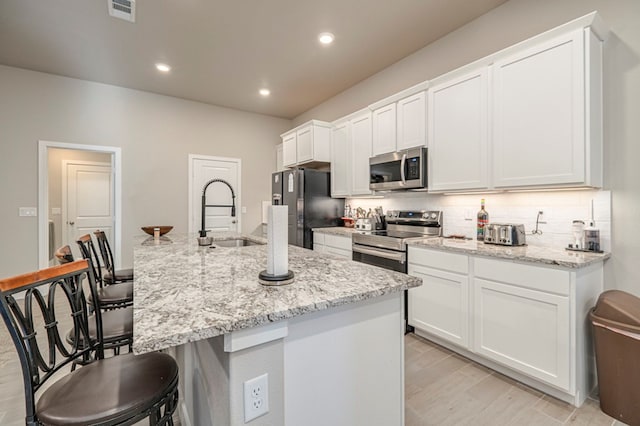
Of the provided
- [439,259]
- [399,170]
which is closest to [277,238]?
[439,259]

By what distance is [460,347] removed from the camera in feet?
7.88

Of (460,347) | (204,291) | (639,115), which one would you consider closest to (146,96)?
(204,291)

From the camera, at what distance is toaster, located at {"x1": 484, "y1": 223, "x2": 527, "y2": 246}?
233cm

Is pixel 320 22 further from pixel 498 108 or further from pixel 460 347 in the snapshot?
pixel 460 347

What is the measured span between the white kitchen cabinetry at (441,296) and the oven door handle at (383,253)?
8 cm

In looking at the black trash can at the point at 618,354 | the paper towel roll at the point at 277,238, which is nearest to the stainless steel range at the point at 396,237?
the black trash can at the point at 618,354

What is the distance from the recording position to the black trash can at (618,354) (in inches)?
62.5

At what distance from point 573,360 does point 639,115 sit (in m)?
1.66

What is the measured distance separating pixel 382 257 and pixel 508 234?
1.12 metres

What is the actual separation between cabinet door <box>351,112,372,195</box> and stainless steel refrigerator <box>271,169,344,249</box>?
1.93ft

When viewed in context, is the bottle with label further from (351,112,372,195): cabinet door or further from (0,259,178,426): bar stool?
(0,259,178,426): bar stool

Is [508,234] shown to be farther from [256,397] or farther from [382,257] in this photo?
[256,397]

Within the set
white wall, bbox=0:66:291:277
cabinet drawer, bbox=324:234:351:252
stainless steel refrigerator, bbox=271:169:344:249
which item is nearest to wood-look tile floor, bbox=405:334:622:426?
cabinet drawer, bbox=324:234:351:252

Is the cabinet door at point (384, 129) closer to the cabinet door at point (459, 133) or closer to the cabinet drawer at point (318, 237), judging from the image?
the cabinet door at point (459, 133)
